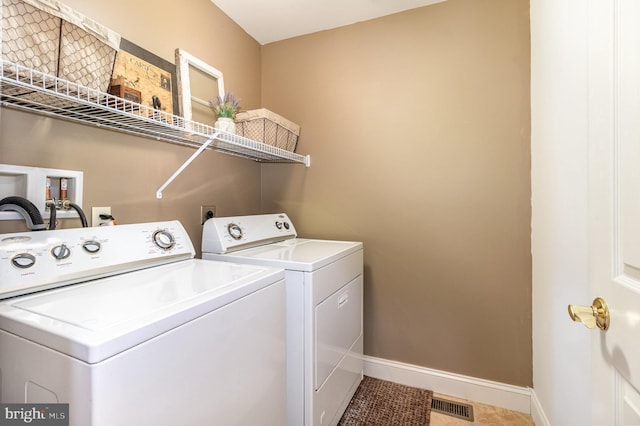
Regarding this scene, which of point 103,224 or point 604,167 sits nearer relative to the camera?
point 604,167

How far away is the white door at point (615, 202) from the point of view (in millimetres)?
536

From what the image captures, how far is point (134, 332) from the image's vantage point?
0.61m

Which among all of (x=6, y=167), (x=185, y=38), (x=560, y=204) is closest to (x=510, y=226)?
(x=560, y=204)

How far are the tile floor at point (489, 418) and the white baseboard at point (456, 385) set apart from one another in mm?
39

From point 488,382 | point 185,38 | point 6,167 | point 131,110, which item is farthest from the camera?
point 488,382

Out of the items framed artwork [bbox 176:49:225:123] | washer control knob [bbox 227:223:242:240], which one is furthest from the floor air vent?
framed artwork [bbox 176:49:225:123]

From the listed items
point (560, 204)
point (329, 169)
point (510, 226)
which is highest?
point (329, 169)

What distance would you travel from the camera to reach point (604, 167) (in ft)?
2.04

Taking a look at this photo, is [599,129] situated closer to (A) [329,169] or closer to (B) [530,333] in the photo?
(B) [530,333]

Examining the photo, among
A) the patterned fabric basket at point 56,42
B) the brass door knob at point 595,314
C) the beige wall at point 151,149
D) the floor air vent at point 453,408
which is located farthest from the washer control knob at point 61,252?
the floor air vent at point 453,408

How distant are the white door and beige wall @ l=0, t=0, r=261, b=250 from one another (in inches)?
63.4

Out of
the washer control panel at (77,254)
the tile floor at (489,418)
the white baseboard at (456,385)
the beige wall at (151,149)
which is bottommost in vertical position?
the tile floor at (489,418)

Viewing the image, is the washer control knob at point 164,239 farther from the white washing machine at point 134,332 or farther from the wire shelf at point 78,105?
the wire shelf at point 78,105

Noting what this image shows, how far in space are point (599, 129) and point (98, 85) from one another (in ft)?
4.71
